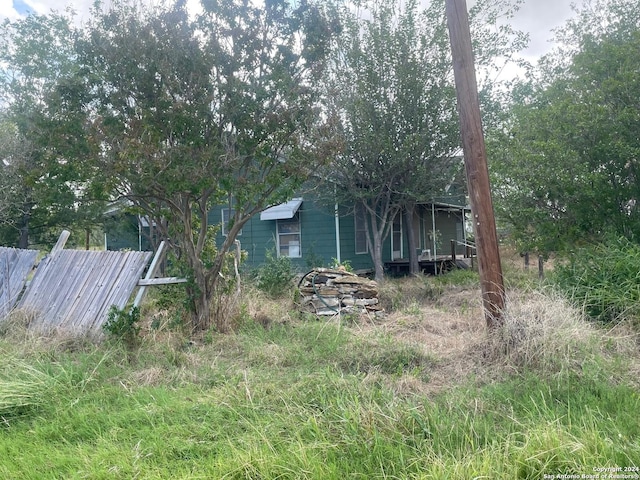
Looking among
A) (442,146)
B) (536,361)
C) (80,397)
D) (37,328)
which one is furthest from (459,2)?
(442,146)

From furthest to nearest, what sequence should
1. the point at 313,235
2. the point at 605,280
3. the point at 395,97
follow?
the point at 313,235 → the point at 395,97 → the point at 605,280

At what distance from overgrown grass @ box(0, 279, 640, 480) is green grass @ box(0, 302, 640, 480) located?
0.04 feet

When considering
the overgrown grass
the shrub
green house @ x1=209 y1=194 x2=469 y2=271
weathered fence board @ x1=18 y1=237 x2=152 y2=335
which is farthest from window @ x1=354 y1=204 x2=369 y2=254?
the shrub

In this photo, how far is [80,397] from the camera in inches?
175

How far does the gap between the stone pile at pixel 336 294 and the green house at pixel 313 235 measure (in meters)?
5.60

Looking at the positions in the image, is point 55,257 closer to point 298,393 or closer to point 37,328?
point 37,328

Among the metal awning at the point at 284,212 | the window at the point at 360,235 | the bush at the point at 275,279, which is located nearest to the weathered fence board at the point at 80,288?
the bush at the point at 275,279

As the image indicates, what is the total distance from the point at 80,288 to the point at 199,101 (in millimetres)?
3411

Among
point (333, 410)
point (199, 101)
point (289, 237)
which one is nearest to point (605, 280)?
point (333, 410)

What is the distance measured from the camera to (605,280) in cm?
663

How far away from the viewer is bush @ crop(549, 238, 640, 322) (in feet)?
20.5

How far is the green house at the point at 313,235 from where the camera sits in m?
15.2

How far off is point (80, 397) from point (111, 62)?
13.3ft

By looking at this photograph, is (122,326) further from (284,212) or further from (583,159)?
(284,212)
